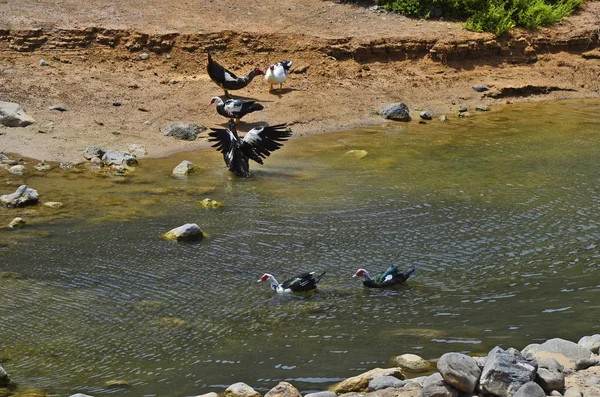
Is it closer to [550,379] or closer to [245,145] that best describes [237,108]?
[245,145]

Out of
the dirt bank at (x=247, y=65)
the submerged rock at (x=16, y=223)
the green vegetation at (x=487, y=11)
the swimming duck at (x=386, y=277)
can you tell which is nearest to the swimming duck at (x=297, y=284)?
the swimming duck at (x=386, y=277)

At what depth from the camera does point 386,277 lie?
809 cm

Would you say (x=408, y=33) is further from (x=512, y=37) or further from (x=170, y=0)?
(x=170, y=0)

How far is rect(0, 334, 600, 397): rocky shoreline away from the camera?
5.71 metres

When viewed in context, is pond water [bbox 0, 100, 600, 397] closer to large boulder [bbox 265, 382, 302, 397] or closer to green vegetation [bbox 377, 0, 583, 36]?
large boulder [bbox 265, 382, 302, 397]

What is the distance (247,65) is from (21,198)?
705 cm

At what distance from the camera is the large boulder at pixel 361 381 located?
618 cm

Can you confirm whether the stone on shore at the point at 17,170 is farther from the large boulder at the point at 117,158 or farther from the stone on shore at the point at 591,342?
the stone on shore at the point at 591,342

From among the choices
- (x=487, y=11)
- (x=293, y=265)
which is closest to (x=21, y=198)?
(x=293, y=265)

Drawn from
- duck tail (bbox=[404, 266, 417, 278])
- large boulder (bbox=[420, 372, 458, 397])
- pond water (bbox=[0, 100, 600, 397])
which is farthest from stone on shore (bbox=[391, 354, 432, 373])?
duck tail (bbox=[404, 266, 417, 278])

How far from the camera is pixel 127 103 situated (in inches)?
597

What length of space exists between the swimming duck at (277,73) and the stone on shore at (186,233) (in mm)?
6688

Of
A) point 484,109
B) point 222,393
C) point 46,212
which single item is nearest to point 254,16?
Answer: point 484,109

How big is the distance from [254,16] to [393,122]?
13.1ft
